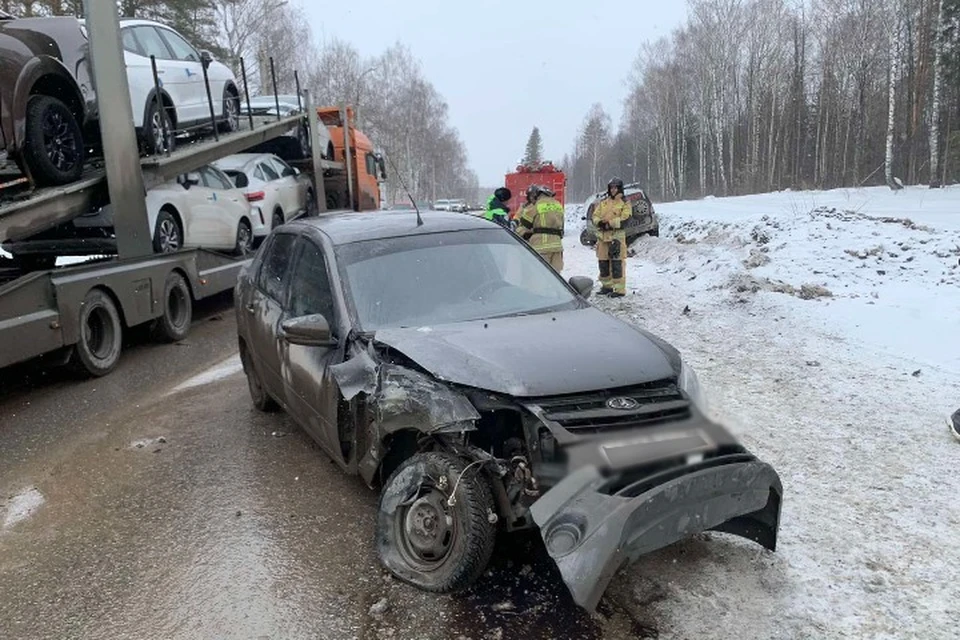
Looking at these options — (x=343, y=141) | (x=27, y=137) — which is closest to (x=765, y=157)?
(x=343, y=141)

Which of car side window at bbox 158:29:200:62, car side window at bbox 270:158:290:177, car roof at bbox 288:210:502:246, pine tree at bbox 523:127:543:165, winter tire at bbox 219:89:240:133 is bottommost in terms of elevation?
car roof at bbox 288:210:502:246

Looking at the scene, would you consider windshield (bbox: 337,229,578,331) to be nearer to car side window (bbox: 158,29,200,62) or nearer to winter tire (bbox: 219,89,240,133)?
car side window (bbox: 158,29,200,62)

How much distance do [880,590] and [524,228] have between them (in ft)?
23.2

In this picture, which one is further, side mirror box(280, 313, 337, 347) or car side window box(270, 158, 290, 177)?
car side window box(270, 158, 290, 177)

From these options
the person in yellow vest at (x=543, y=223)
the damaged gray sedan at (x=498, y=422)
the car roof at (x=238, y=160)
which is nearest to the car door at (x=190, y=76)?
the car roof at (x=238, y=160)

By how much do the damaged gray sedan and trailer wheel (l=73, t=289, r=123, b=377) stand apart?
3.30 meters

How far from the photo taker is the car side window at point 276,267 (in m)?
4.69

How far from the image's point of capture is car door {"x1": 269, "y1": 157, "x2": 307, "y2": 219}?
12.3m

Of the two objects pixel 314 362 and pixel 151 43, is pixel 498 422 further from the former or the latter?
pixel 151 43

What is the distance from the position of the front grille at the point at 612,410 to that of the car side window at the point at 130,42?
25.3 ft

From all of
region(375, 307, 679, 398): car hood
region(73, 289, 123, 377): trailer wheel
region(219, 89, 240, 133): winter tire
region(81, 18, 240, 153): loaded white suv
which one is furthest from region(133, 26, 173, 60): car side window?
region(375, 307, 679, 398): car hood

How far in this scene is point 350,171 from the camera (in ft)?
50.5

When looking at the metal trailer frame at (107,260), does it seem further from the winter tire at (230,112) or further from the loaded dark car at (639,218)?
the loaded dark car at (639,218)

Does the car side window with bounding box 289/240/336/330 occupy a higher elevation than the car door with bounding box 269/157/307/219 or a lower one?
lower
